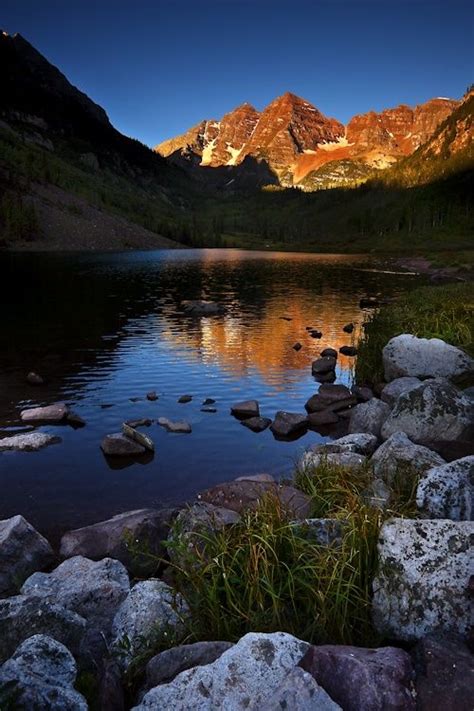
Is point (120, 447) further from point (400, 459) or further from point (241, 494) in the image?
point (400, 459)

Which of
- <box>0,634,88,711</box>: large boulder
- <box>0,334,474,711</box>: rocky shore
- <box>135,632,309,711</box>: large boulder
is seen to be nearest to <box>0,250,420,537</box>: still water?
<box>0,334,474,711</box>: rocky shore

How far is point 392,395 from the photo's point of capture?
2180 cm

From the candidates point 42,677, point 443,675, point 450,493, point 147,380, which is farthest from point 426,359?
point 42,677

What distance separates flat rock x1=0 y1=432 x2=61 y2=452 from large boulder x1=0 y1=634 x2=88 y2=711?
13.6m

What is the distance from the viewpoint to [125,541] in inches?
430

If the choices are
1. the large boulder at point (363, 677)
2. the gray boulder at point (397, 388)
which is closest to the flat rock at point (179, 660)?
the large boulder at point (363, 677)

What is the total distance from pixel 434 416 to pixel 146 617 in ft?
36.6

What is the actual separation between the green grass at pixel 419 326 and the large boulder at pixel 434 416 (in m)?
9.79

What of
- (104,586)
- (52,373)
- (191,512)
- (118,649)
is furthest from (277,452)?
(52,373)

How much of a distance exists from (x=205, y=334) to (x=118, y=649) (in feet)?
125

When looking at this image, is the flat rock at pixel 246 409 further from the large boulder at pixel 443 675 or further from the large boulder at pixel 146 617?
the large boulder at pixel 443 675

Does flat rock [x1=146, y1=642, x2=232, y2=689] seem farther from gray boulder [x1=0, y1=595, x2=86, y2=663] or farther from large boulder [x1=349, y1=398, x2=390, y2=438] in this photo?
large boulder [x1=349, y1=398, x2=390, y2=438]

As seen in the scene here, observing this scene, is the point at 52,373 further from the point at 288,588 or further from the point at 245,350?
the point at 288,588

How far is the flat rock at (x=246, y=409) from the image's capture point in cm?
2398
